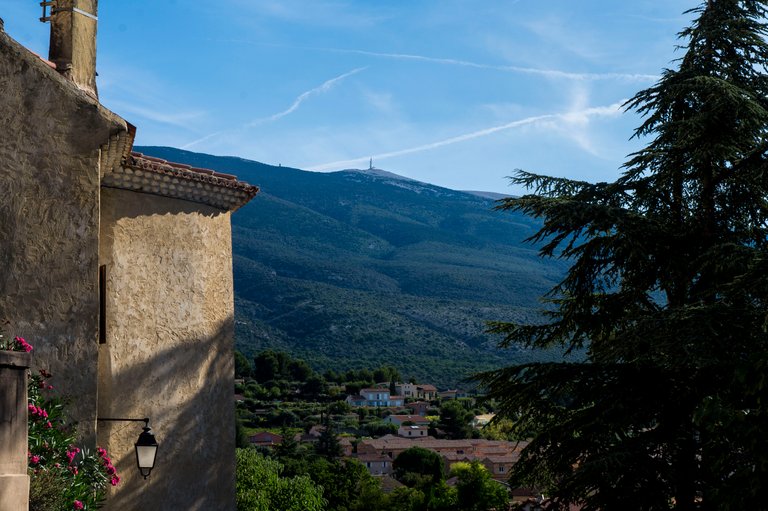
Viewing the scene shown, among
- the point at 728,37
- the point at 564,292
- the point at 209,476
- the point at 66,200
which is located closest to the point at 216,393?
the point at 209,476

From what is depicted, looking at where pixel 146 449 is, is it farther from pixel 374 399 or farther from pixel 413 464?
pixel 374 399

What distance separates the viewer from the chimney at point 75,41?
8891 mm

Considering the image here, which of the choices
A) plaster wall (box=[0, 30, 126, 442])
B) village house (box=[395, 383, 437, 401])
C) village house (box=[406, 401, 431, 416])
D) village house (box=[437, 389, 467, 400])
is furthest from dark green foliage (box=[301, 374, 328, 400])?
plaster wall (box=[0, 30, 126, 442])

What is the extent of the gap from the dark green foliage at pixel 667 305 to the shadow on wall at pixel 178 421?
383 cm

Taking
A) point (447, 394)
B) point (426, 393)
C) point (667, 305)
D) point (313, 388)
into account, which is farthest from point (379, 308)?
point (667, 305)

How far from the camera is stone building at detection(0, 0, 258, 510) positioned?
7297 millimetres

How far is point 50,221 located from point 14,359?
216cm

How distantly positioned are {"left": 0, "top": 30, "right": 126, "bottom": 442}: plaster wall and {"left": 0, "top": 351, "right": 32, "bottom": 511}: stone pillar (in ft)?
5.57

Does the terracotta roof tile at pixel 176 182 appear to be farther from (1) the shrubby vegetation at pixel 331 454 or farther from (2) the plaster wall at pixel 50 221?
(1) the shrubby vegetation at pixel 331 454

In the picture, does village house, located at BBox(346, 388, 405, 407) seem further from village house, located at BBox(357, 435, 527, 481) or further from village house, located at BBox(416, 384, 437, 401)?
village house, located at BBox(357, 435, 527, 481)

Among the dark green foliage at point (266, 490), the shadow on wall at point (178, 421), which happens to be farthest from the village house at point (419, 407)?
the shadow on wall at point (178, 421)

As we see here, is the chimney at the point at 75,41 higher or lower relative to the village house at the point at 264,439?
higher

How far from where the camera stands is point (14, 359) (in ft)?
18.0

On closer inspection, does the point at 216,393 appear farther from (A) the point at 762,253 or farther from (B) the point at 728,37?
(B) the point at 728,37
